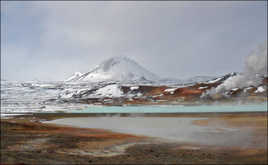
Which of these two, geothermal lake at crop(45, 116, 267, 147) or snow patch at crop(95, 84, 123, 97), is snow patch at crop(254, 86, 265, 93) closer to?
snow patch at crop(95, 84, 123, 97)

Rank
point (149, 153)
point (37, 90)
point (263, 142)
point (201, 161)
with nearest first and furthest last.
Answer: point (201, 161), point (149, 153), point (263, 142), point (37, 90)

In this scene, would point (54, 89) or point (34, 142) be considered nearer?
point (34, 142)

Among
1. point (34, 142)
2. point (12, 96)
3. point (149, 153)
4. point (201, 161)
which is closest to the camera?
A: point (201, 161)

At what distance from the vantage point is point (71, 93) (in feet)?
486

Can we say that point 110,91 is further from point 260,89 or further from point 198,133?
point 198,133

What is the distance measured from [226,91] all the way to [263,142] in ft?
274

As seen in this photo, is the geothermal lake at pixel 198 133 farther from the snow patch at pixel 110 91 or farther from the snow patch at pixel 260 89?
the snow patch at pixel 110 91

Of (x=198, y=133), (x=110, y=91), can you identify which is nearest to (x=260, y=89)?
(x=110, y=91)

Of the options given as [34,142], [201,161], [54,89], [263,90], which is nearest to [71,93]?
[54,89]

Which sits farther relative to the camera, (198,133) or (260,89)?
(260,89)

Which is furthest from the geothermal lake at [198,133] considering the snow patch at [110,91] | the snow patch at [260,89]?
the snow patch at [110,91]

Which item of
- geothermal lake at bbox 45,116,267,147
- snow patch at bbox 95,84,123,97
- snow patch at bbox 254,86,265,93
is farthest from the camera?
snow patch at bbox 95,84,123,97

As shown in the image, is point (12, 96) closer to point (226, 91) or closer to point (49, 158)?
point (226, 91)

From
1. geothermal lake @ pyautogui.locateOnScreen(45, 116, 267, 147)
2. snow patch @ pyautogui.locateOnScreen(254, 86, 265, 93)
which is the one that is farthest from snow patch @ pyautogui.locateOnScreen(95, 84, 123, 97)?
geothermal lake @ pyautogui.locateOnScreen(45, 116, 267, 147)
